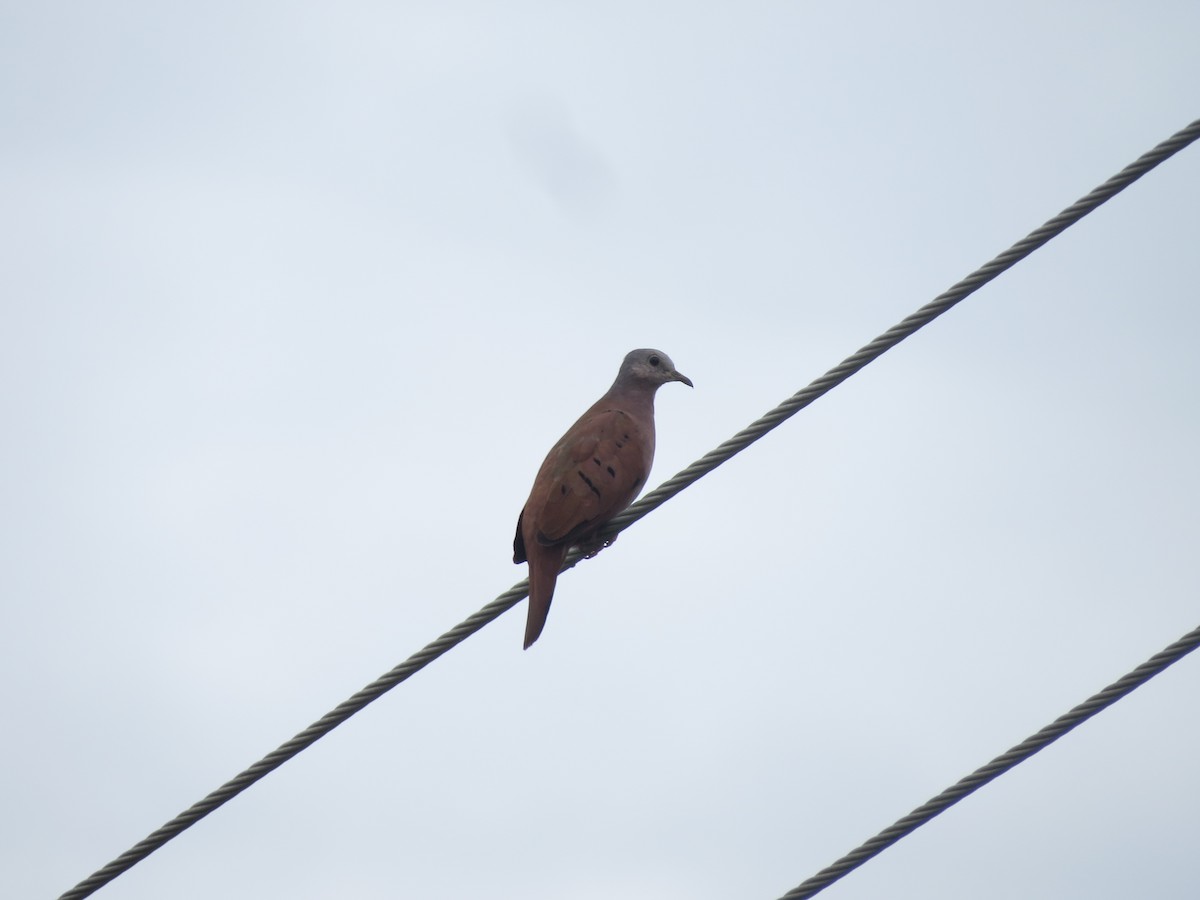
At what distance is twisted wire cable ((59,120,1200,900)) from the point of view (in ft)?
12.5

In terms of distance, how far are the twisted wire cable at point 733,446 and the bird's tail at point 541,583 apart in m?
0.86

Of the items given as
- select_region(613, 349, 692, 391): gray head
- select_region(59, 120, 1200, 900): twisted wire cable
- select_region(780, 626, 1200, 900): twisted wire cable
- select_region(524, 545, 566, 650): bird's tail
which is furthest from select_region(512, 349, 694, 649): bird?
select_region(780, 626, 1200, 900): twisted wire cable

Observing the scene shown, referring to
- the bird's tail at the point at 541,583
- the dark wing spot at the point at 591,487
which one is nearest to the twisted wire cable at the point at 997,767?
the bird's tail at the point at 541,583

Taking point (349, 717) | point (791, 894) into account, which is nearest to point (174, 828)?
point (349, 717)

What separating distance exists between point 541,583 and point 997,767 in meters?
2.40

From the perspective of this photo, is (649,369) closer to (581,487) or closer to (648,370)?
(648,370)

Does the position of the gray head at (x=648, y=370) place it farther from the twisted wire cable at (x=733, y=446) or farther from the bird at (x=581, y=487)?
the twisted wire cable at (x=733, y=446)

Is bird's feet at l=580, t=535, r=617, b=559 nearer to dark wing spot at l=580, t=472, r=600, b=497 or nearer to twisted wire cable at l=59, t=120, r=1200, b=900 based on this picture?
dark wing spot at l=580, t=472, r=600, b=497

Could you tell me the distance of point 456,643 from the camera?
4.02 m

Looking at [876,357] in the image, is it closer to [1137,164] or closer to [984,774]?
[1137,164]

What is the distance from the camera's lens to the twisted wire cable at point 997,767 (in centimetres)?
328

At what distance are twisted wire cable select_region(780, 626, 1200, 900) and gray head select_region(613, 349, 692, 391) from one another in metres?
3.72

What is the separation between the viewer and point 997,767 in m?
3.34

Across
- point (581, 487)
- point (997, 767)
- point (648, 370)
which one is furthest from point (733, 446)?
point (648, 370)
